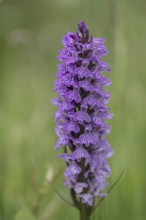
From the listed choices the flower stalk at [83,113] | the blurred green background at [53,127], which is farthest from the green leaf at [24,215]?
the flower stalk at [83,113]

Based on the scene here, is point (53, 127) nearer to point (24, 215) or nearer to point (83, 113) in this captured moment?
point (24, 215)

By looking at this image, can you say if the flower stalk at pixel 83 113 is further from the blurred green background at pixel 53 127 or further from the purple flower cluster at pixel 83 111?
the blurred green background at pixel 53 127

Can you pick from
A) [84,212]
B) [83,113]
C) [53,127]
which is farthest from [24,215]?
[53,127]

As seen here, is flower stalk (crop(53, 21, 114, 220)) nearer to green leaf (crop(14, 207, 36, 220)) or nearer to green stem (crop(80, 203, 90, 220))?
green stem (crop(80, 203, 90, 220))

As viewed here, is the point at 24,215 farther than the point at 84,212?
Yes

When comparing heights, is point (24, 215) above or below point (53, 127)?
below

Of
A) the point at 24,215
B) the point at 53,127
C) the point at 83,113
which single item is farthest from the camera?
the point at 53,127

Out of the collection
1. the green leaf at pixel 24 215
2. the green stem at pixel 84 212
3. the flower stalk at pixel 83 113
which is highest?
the flower stalk at pixel 83 113
